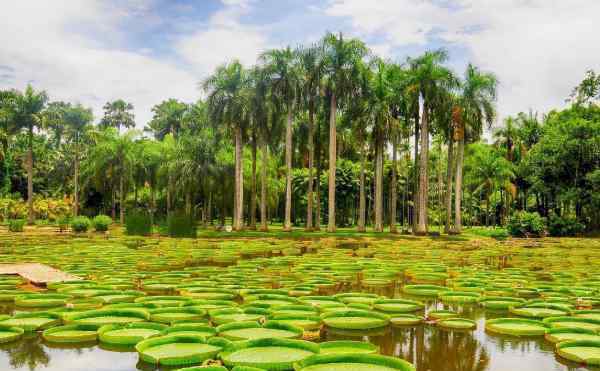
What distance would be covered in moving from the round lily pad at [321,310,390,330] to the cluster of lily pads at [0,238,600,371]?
0.6 inches

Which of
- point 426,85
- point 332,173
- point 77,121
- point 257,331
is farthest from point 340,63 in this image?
point 77,121

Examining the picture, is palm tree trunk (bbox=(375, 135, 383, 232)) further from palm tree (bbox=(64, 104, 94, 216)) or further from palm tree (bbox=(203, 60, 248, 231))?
palm tree (bbox=(64, 104, 94, 216))

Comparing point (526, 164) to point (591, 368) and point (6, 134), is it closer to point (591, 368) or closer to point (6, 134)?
point (591, 368)

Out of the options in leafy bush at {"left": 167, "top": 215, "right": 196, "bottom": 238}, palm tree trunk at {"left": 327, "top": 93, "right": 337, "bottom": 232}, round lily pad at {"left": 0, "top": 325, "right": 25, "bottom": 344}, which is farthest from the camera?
palm tree trunk at {"left": 327, "top": 93, "right": 337, "bottom": 232}

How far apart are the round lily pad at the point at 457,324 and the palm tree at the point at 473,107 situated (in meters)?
33.5

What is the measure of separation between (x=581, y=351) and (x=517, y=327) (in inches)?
55.1

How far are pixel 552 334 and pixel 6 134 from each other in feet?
184

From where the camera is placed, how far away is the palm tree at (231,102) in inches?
1522

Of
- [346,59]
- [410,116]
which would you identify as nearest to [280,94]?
[346,59]

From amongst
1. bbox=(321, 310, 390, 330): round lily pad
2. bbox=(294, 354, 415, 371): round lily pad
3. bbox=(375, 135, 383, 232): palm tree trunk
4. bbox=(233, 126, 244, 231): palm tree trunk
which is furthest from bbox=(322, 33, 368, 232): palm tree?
bbox=(294, 354, 415, 371): round lily pad

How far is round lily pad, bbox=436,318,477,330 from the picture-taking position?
7133mm

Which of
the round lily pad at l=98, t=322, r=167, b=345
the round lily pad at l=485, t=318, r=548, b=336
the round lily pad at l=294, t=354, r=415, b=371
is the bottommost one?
the round lily pad at l=485, t=318, r=548, b=336

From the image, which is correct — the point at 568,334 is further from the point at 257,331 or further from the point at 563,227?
the point at 563,227

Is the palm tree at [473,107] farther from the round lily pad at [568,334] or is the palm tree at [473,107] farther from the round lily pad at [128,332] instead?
the round lily pad at [128,332]
